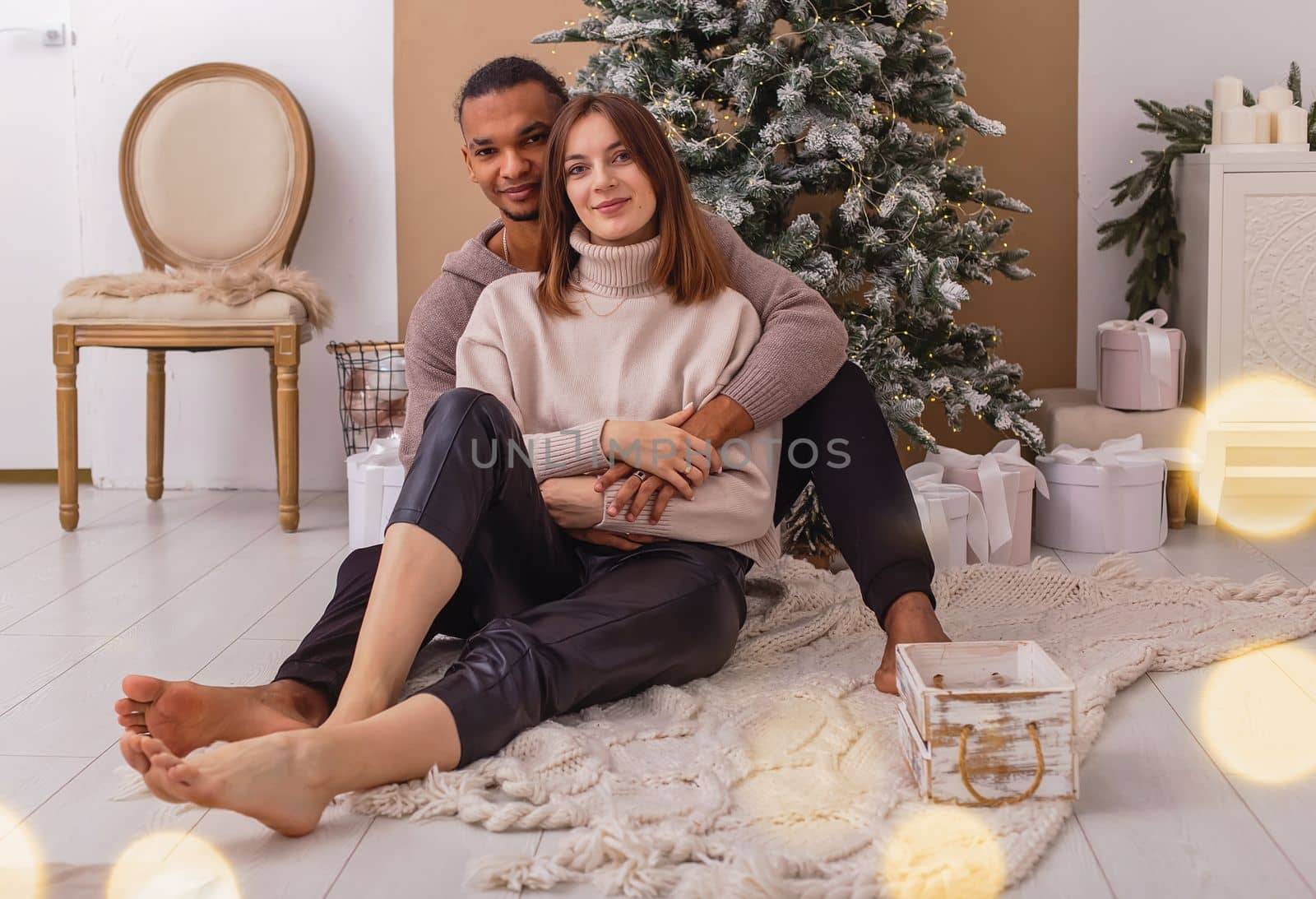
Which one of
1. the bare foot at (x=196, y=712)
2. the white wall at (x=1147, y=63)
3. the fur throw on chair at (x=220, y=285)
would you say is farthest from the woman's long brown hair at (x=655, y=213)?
the white wall at (x=1147, y=63)

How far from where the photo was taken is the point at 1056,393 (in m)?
2.93

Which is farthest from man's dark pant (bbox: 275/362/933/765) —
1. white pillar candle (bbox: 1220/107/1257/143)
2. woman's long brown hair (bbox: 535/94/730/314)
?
white pillar candle (bbox: 1220/107/1257/143)

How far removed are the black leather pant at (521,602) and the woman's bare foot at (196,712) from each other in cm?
12

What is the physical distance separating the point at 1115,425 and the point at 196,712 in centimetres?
201

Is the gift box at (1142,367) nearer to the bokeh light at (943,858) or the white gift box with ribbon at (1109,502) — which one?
the white gift box with ribbon at (1109,502)

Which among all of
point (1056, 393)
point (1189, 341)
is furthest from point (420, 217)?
point (1189, 341)

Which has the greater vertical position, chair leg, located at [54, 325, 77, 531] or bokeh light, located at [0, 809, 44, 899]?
chair leg, located at [54, 325, 77, 531]

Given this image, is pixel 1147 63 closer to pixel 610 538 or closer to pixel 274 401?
pixel 610 538

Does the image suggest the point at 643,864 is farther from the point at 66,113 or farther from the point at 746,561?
the point at 66,113

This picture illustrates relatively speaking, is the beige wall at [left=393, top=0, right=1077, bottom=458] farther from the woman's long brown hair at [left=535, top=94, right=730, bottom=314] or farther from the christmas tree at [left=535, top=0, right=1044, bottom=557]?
the woman's long brown hair at [left=535, top=94, right=730, bottom=314]

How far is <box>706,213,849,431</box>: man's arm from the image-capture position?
1687 mm

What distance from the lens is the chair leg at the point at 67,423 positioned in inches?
108

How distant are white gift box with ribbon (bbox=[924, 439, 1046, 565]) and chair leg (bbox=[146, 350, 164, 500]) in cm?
185

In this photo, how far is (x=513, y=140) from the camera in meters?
1.93
